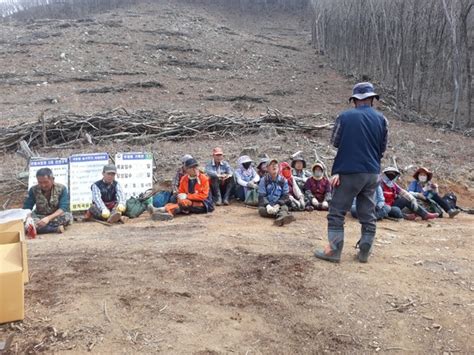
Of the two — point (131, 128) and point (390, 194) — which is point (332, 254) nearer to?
point (390, 194)

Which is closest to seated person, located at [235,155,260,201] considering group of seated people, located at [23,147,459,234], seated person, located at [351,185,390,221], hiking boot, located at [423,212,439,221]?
group of seated people, located at [23,147,459,234]

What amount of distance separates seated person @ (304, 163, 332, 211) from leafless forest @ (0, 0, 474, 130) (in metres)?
8.26

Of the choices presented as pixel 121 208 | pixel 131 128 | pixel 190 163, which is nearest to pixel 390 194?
pixel 190 163

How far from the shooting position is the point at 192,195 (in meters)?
6.45

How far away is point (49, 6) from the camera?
38000 mm

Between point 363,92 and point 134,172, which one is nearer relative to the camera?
point 363,92

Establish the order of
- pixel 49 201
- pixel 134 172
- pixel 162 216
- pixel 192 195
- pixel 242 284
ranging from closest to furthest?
1. pixel 242 284
2. pixel 49 201
3. pixel 162 216
4. pixel 192 195
5. pixel 134 172

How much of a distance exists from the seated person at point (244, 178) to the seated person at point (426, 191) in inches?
88.5

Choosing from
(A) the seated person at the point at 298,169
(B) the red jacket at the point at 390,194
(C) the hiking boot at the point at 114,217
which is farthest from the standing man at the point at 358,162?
(A) the seated person at the point at 298,169

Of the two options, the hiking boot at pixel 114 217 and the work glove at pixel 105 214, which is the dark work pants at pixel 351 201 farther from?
the work glove at pixel 105 214

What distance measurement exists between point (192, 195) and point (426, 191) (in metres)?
3.29

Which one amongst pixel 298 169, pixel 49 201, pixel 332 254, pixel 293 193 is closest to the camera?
pixel 332 254

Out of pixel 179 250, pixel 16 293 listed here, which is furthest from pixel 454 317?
pixel 16 293

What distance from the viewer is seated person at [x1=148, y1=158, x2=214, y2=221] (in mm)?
6395
